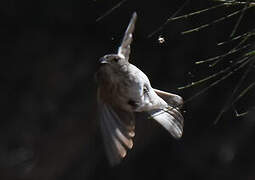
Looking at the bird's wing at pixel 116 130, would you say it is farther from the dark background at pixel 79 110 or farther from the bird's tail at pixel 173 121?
the dark background at pixel 79 110

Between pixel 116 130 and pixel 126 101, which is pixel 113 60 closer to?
pixel 126 101

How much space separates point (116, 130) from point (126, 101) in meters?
0.12

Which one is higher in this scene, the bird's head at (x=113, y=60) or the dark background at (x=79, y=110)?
the bird's head at (x=113, y=60)

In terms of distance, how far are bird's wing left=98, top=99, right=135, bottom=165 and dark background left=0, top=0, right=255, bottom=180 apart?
2.01 metres

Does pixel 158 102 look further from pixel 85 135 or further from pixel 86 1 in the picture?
pixel 85 135

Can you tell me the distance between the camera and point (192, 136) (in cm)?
421

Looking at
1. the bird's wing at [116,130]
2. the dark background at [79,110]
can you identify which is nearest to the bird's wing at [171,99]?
the bird's wing at [116,130]

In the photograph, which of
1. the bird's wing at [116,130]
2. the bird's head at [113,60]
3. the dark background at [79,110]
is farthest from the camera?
the dark background at [79,110]

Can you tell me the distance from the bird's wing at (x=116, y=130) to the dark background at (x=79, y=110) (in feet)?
6.61

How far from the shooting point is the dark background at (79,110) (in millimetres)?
4074

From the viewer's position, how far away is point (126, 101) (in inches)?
76.5

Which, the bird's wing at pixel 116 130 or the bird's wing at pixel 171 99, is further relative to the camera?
the bird's wing at pixel 171 99

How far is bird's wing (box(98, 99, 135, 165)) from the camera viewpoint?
1.70m

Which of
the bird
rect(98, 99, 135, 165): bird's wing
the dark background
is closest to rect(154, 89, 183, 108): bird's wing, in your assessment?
the bird
